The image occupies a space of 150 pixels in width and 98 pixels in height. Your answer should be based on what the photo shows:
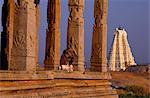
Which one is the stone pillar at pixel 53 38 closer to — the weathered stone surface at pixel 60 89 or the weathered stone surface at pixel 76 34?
the weathered stone surface at pixel 76 34

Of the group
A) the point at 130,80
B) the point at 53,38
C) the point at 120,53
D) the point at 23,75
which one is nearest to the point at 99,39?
the point at 53,38

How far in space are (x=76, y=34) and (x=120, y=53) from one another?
1833 inches

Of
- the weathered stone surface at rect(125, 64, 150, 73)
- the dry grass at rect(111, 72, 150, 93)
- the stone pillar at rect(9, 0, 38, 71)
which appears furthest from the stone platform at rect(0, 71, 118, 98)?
the weathered stone surface at rect(125, 64, 150, 73)

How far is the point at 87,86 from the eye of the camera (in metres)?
22.8

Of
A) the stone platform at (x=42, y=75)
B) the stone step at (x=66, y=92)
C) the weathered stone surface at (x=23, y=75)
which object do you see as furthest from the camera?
the stone step at (x=66, y=92)

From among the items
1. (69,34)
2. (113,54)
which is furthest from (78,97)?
(113,54)

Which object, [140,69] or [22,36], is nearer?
[22,36]

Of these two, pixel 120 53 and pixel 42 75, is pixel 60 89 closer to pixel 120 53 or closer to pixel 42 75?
pixel 42 75

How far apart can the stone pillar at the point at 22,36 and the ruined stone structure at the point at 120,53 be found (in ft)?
171

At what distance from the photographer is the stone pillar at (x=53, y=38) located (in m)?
25.5

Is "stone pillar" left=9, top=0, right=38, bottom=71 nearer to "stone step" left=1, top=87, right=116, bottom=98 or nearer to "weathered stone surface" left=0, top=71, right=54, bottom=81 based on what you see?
"weathered stone surface" left=0, top=71, right=54, bottom=81

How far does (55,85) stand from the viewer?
737 inches

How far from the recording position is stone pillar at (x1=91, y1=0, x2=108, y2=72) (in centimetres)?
2652

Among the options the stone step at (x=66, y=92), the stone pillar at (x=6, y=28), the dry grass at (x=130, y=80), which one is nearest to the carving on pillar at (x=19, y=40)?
the stone step at (x=66, y=92)
